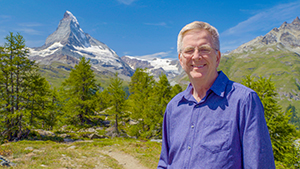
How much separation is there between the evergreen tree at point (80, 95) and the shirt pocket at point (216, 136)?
31693mm


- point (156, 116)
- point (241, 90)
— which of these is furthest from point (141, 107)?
point (241, 90)

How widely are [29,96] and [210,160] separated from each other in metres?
26.0

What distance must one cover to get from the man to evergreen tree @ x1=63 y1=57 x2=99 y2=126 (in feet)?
103

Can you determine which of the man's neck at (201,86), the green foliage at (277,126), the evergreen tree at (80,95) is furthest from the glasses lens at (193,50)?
the evergreen tree at (80,95)

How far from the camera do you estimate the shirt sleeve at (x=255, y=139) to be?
6.00 ft

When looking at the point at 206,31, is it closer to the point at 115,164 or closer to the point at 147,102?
the point at 115,164

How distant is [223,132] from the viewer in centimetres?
209

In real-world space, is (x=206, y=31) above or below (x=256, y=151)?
above

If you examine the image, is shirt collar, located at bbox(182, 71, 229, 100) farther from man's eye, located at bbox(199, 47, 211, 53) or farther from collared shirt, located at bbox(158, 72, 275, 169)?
man's eye, located at bbox(199, 47, 211, 53)

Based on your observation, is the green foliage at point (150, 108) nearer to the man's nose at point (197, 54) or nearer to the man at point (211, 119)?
the man at point (211, 119)

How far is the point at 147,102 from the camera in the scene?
1246 inches

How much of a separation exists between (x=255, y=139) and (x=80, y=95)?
34.3m

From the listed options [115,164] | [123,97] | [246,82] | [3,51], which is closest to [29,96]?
[3,51]

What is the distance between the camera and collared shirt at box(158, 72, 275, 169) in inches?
73.0
